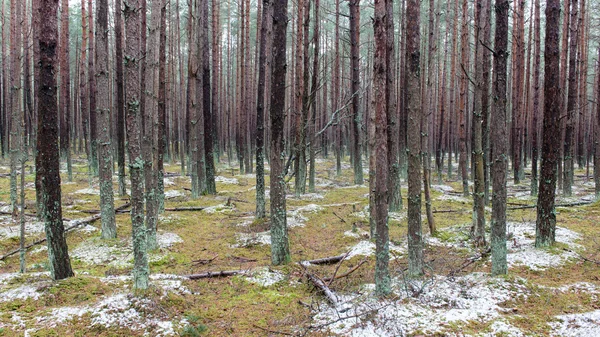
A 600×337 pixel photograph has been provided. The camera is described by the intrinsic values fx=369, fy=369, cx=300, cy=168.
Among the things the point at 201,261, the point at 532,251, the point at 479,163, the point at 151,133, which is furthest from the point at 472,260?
the point at 151,133

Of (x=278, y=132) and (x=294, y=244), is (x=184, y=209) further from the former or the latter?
(x=278, y=132)

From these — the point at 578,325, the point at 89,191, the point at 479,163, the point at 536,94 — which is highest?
the point at 536,94

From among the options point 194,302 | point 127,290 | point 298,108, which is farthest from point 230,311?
point 298,108

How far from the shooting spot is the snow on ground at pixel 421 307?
157 inches

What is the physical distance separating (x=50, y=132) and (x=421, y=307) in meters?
5.02

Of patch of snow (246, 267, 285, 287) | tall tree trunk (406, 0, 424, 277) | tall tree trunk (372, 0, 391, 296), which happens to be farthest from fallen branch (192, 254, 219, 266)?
tall tree trunk (406, 0, 424, 277)

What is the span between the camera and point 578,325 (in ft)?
13.0

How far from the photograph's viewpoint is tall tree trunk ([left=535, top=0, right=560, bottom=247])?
6.33 metres

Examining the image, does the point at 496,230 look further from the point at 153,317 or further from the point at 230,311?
the point at 153,317

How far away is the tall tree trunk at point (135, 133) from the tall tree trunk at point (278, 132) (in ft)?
7.55

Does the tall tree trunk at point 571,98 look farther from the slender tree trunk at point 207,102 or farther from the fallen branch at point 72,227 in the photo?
the fallen branch at point 72,227

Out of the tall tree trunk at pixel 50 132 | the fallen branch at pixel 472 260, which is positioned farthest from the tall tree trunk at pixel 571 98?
the tall tree trunk at pixel 50 132

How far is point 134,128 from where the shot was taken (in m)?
4.45

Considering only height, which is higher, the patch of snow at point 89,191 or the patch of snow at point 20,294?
the patch of snow at point 89,191
